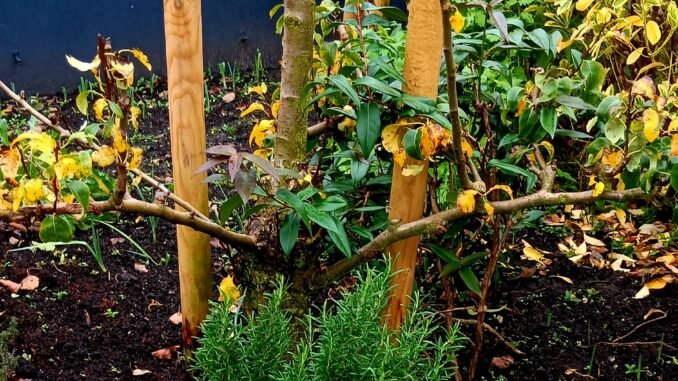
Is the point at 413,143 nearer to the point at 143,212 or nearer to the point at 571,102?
the point at 571,102

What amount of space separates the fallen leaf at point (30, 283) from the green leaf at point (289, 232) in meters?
1.24

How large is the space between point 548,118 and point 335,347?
742 mm

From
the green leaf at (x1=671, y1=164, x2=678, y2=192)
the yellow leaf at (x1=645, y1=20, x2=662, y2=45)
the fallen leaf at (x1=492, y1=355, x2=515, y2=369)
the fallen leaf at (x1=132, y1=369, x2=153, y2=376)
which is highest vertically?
the yellow leaf at (x1=645, y1=20, x2=662, y2=45)

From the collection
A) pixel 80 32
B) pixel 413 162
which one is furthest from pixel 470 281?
pixel 80 32

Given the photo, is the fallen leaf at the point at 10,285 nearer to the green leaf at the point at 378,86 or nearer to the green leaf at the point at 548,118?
the green leaf at the point at 378,86

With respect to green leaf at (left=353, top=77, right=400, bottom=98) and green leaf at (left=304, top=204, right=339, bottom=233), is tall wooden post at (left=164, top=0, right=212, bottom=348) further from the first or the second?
green leaf at (left=353, top=77, right=400, bottom=98)

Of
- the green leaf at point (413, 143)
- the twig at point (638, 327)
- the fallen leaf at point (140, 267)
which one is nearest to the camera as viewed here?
the green leaf at point (413, 143)

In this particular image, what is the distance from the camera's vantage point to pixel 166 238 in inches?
125

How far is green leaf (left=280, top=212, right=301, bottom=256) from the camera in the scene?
6.25 ft

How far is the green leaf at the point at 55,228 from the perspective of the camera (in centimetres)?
171

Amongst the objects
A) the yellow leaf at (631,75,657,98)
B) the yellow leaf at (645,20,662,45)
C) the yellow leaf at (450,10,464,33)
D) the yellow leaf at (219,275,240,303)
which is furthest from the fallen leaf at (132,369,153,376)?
the yellow leaf at (645,20,662,45)

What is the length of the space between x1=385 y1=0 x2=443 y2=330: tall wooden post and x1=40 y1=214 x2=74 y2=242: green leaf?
29.1 inches

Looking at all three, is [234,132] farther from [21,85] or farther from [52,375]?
[52,375]

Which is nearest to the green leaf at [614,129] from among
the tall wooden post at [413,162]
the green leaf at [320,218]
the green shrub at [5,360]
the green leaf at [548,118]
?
the green leaf at [548,118]
